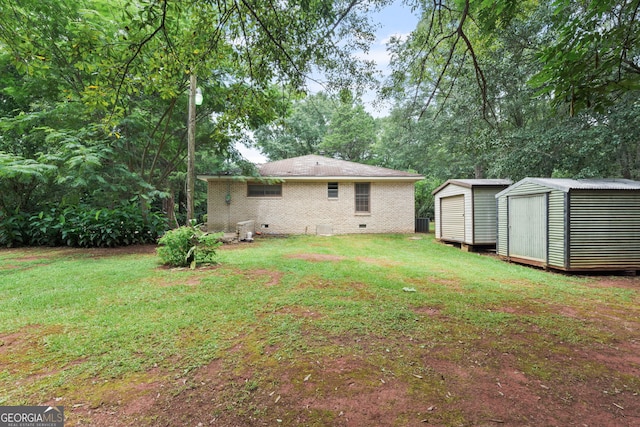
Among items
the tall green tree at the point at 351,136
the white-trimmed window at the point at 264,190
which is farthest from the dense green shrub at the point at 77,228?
the tall green tree at the point at 351,136

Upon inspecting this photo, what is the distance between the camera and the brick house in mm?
14211

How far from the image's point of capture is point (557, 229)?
644 cm

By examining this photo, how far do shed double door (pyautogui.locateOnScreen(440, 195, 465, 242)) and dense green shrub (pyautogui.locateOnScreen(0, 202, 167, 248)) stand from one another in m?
11.5

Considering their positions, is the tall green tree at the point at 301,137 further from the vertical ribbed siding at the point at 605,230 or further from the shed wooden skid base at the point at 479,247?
the vertical ribbed siding at the point at 605,230

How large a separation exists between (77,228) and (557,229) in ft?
46.2

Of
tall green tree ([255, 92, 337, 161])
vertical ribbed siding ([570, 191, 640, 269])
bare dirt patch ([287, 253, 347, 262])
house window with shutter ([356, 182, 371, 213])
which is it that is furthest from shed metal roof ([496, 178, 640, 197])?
tall green tree ([255, 92, 337, 161])


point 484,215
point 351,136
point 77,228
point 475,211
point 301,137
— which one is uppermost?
point 301,137

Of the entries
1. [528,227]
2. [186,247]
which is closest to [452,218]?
[528,227]

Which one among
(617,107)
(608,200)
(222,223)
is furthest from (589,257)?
(222,223)

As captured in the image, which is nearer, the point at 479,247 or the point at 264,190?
the point at 479,247

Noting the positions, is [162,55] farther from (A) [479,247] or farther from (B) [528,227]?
(A) [479,247]

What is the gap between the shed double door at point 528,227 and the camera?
269 inches

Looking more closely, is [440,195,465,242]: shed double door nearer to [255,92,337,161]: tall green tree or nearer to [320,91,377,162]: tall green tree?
[320,91,377,162]: tall green tree

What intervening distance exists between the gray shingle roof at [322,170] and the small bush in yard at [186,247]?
7.65 m
